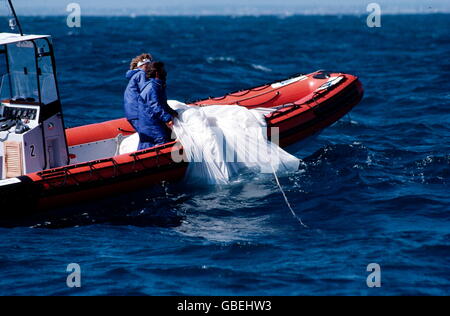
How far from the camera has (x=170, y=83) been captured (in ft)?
59.2

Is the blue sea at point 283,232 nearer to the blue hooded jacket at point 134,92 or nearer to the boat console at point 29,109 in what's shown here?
the boat console at point 29,109

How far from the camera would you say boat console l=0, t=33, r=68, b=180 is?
7816mm

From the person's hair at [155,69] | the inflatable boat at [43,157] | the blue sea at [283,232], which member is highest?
the person's hair at [155,69]

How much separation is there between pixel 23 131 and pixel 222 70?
13535 mm

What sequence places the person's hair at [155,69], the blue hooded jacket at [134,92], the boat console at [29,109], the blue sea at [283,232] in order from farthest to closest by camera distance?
the blue hooded jacket at [134,92] → the person's hair at [155,69] → the boat console at [29,109] → the blue sea at [283,232]

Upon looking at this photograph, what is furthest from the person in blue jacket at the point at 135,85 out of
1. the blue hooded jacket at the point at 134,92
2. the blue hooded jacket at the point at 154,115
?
the blue hooded jacket at the point at 154,115

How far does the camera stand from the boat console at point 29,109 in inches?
308

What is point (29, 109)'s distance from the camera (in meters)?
7.89

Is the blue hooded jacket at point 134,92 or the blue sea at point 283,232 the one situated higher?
the blue hooded jacket at point 134,92

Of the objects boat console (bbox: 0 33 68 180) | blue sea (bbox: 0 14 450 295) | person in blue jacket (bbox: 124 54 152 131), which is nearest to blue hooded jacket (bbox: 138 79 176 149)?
person in blue jacket (bbox: 124 54 152 131)

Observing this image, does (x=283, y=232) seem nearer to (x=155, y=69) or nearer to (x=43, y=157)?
(x=155, y=69)

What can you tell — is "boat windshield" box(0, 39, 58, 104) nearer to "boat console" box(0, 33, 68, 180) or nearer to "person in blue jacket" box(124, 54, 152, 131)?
"boat console" box(0, 33, 68, 180)

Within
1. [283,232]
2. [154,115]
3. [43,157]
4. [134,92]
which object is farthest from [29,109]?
[283,232]

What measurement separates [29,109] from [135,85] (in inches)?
53.8
